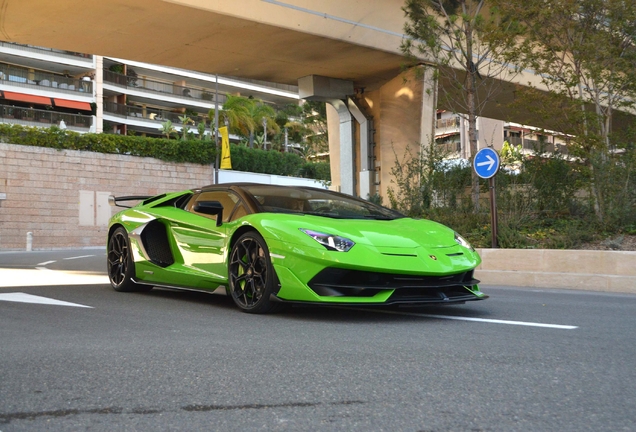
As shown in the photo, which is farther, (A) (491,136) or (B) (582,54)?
(A) (491,136)

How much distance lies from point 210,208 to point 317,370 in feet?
10.2

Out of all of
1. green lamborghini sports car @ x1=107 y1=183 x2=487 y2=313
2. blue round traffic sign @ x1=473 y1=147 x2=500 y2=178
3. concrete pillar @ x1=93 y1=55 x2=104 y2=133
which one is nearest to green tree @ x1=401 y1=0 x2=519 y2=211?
blue round traffic sign @ x1=473 y1=147 x2=500 y2=178

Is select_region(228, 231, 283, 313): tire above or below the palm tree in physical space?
below

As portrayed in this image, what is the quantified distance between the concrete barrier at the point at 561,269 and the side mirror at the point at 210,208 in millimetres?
5533

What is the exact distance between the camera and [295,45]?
62.2 ft

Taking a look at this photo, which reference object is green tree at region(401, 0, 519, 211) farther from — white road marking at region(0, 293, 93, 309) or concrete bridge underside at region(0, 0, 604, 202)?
white road marking at region(0, 293, 93, 309)

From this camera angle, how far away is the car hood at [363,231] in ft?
19.5

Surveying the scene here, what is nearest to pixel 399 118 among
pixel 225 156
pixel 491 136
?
pixel 491 136

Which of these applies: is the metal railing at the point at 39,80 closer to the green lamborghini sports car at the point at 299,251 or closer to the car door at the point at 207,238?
the green lamborghini sports car at the point at 299,251

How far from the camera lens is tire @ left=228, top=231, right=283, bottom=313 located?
6.07m

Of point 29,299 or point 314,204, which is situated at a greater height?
point 314,204

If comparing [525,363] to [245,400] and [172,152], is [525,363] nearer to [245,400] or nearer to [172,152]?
[245,400]

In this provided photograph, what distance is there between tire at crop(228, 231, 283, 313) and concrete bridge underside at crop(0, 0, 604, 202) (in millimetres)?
10513

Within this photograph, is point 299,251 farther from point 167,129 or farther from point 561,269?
point 167,129
